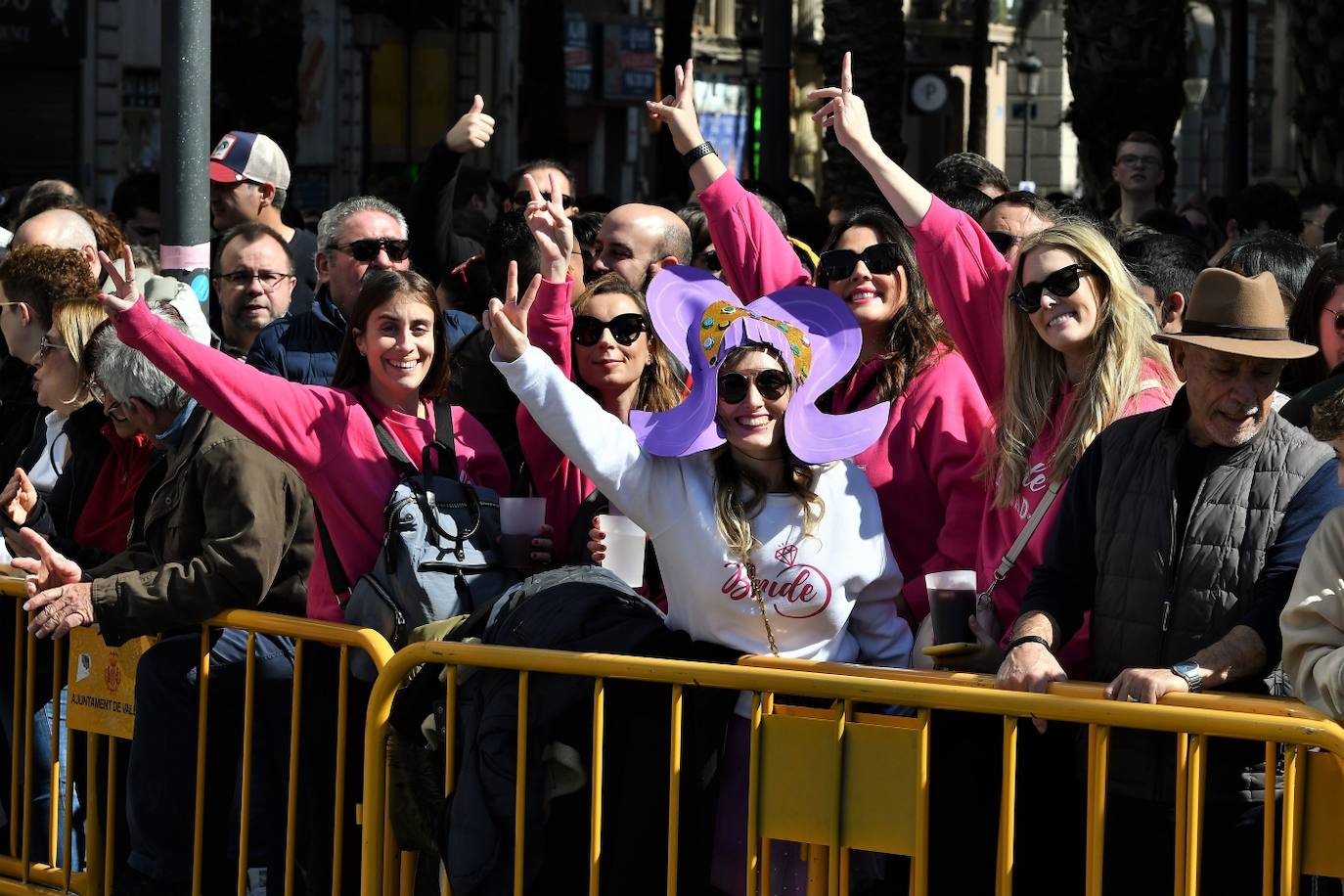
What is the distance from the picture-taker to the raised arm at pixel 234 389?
519 cm

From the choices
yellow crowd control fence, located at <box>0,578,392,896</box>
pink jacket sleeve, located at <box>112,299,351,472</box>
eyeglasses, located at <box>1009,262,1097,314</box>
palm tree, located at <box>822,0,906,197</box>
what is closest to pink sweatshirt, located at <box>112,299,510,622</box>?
pink jacket sleeve, located at <box>112,299,351,472</box>

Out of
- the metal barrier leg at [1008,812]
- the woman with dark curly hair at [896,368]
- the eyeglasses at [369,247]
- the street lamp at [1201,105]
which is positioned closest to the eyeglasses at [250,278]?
the eyeglasses at [369,247]

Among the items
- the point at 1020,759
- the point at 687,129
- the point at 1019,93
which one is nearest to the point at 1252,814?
the point at 1020,759

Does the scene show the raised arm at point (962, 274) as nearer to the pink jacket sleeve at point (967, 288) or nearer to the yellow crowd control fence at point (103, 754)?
the pink jacket sleeve at point (967, 288)

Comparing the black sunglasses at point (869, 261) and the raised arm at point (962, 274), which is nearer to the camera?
the raised arm at point (962, 274)

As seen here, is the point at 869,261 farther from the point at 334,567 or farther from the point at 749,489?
the point at 334,567

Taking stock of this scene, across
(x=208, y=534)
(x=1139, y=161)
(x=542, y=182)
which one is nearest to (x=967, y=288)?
(x=208, y=534)

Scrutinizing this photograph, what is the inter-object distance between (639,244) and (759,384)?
6.88 ft

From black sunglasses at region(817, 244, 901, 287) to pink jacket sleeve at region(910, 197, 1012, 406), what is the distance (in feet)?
0.67

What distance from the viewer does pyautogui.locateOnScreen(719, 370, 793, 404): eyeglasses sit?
4.74 m

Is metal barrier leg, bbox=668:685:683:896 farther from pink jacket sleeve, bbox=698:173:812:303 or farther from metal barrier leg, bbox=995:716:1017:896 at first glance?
pink jacket sleeve, bbox=698:173:812:303

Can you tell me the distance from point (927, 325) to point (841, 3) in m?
10.4

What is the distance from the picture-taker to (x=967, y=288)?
532 cm

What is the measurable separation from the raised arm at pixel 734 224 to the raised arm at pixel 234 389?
4.78 ft
